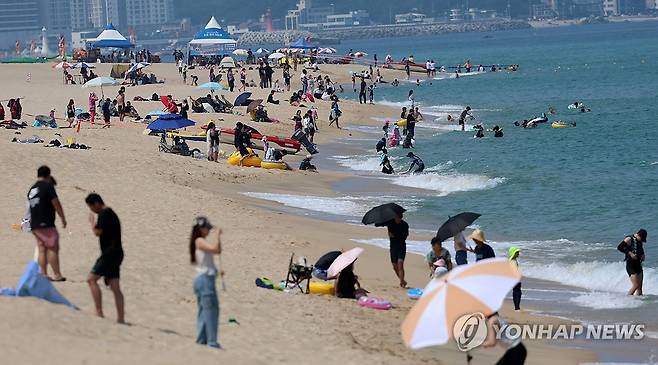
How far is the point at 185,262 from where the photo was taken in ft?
58.2

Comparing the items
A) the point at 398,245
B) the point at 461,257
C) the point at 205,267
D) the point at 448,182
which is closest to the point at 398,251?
the point at 398,245

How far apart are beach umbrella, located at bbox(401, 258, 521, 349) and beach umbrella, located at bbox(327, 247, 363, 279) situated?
245 inches

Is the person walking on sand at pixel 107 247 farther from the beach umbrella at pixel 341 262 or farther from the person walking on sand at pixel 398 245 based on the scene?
the person walking on sand at pixel 398 245

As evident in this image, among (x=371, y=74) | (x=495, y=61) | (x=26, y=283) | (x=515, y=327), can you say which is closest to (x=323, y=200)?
(x=515, y=327)

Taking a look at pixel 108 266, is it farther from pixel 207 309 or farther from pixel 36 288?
pixel 207 309

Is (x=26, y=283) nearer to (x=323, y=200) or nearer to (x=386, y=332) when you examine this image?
(x=386, y=332)

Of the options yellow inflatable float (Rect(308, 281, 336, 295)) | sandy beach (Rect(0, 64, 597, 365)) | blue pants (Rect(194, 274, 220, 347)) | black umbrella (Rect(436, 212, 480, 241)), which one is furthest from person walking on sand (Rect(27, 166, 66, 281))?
black umbrella (Rect(436, 212, 480, 241))

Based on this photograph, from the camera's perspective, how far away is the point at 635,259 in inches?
711

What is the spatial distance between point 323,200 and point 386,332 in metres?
12.8

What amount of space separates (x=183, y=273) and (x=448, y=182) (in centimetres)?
1635

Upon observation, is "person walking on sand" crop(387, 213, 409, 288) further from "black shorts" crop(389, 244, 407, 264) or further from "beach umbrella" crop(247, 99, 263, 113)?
"beach umbrella" crop(247, 99, 263, 113)

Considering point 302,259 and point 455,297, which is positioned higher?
point 455,297

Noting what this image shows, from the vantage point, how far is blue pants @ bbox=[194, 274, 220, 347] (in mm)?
12195

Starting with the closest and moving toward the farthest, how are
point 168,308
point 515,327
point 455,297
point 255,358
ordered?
point 455,297 < point 255,358 < point 168,308 < point 515,327
